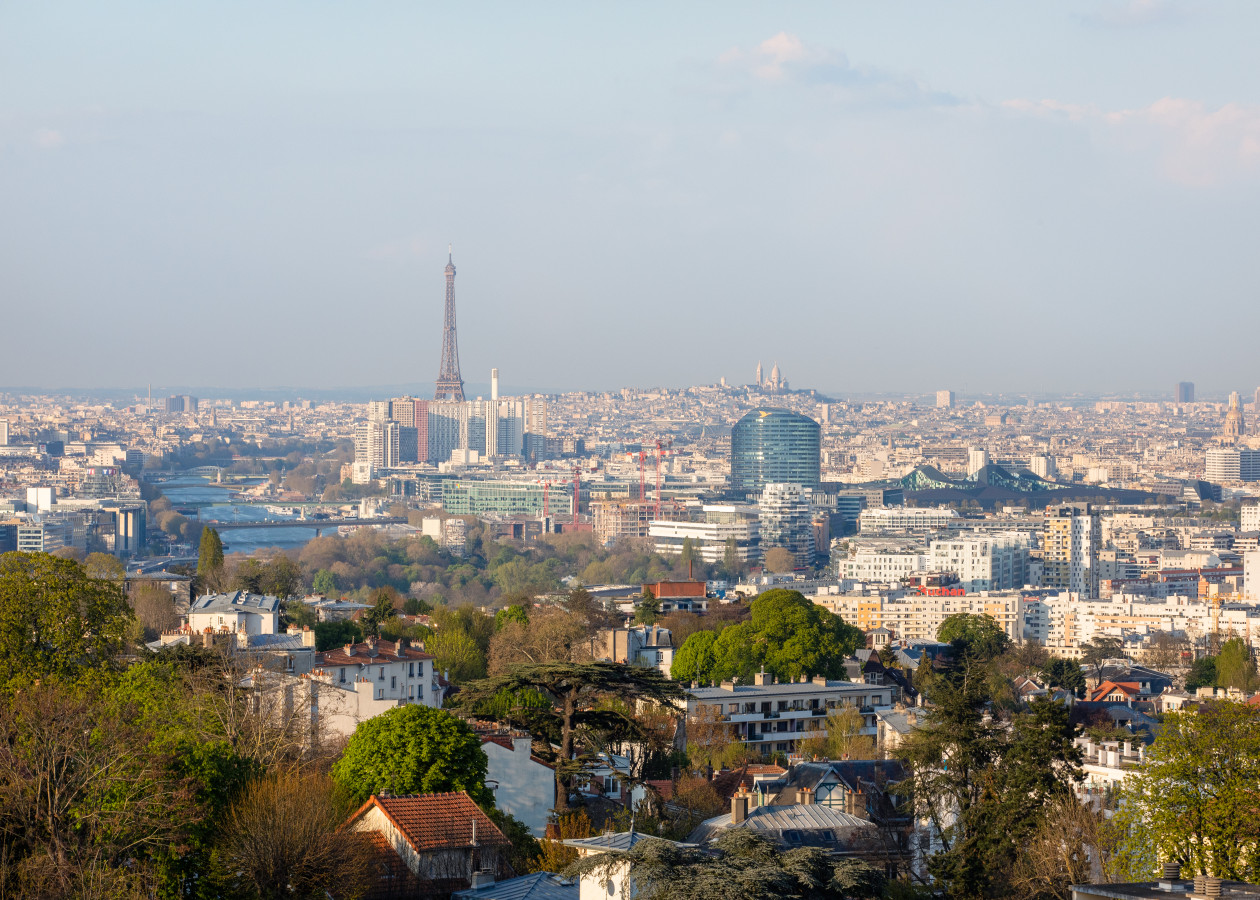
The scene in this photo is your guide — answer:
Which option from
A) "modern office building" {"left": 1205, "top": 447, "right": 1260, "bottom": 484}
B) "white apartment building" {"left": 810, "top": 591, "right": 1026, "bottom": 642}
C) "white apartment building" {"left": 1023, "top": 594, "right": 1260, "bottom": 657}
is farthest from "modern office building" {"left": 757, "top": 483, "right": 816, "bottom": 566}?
"modern office building" {"left": 1205, "top": 447, "right": 1260, "bottom": 484}

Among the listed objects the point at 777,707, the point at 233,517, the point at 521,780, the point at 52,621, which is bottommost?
the point at 233,517

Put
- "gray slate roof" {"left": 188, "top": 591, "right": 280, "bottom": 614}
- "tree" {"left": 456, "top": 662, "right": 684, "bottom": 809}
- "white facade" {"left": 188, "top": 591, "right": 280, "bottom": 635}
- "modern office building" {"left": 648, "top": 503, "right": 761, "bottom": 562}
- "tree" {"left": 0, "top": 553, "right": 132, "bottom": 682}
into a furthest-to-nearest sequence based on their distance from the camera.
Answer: "modern office building" {"left": 648, "top": 503, "right": 761, "bottom": 562} < "gray slate roof" {"left": 188, "top": 591, "right": 280, "bottom": 614} < "white facade" {"left": 188, "top": 591, "right": 280, "bottom": 635} < "tree" {"left": 456, "top": 662, "right": 684, "bottom": 809} < "tree" {"left": 0, "top": 553, "right": 132, "bottom": 682}

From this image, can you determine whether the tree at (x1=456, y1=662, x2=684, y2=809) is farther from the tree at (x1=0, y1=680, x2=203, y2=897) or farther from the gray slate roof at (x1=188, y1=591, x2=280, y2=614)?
the gray slate roof at (x1=188, y1=591, x2=280, y2=614)

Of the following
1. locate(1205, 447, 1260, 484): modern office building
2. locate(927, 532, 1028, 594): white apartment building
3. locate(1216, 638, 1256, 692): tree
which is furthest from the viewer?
locate(1205, 447, 1260, 484): modern office building

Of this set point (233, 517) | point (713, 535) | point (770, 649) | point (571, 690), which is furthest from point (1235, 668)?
point (233, 517)

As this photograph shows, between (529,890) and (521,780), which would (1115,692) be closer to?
(521,780)

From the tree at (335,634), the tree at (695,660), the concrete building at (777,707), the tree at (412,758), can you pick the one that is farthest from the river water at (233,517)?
the tree at (412,758)
